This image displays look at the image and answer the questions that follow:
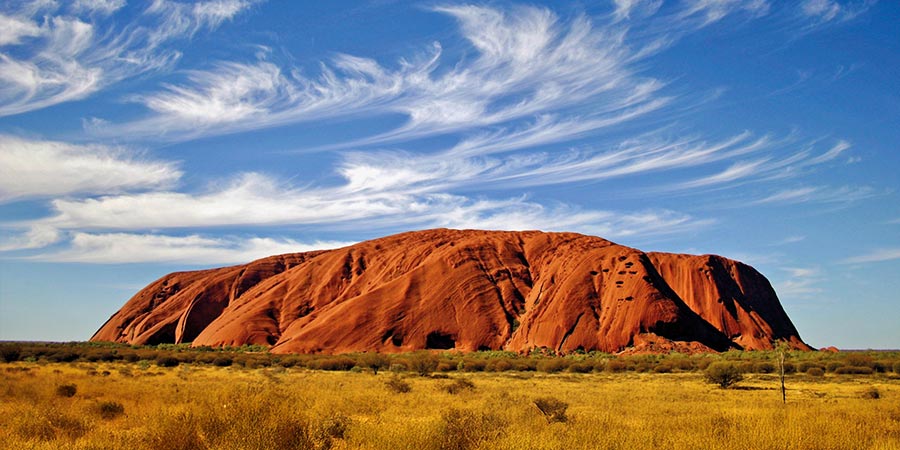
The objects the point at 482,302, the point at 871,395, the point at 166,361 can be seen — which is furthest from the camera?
the point at 482,302

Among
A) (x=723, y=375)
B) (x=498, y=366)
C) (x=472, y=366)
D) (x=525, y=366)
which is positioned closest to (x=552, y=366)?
(x=525, y=366)

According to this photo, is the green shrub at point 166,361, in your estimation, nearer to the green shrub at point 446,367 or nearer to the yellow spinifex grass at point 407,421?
the green shrub at point 446,367

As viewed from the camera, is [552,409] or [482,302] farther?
[482,302]

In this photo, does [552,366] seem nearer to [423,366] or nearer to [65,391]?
[423,366]

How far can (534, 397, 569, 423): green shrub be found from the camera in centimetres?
1434

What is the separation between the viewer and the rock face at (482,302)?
64.4 metres

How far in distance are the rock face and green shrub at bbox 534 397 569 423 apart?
47.6 m

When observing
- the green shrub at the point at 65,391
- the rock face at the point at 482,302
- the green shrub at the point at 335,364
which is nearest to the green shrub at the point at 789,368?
the rock face at the point at 482,302

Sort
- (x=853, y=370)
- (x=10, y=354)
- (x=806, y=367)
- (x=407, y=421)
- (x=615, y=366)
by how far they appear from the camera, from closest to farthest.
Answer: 1. (x=407, y=421)
2. (x=853, y=370)
3. (x=806, y=367)
4. (x=615, y=366)
5. (x=10, y=354)

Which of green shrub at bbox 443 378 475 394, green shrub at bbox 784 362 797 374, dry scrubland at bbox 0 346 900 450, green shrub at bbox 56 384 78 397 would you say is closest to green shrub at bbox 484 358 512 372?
dry scrubland at bbox 0 346 900 450

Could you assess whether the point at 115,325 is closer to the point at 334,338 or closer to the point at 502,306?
the point at 334,338

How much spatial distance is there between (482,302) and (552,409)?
56.7 m

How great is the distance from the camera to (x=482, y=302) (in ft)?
234

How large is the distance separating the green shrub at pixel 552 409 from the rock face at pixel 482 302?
4762 centimetres
